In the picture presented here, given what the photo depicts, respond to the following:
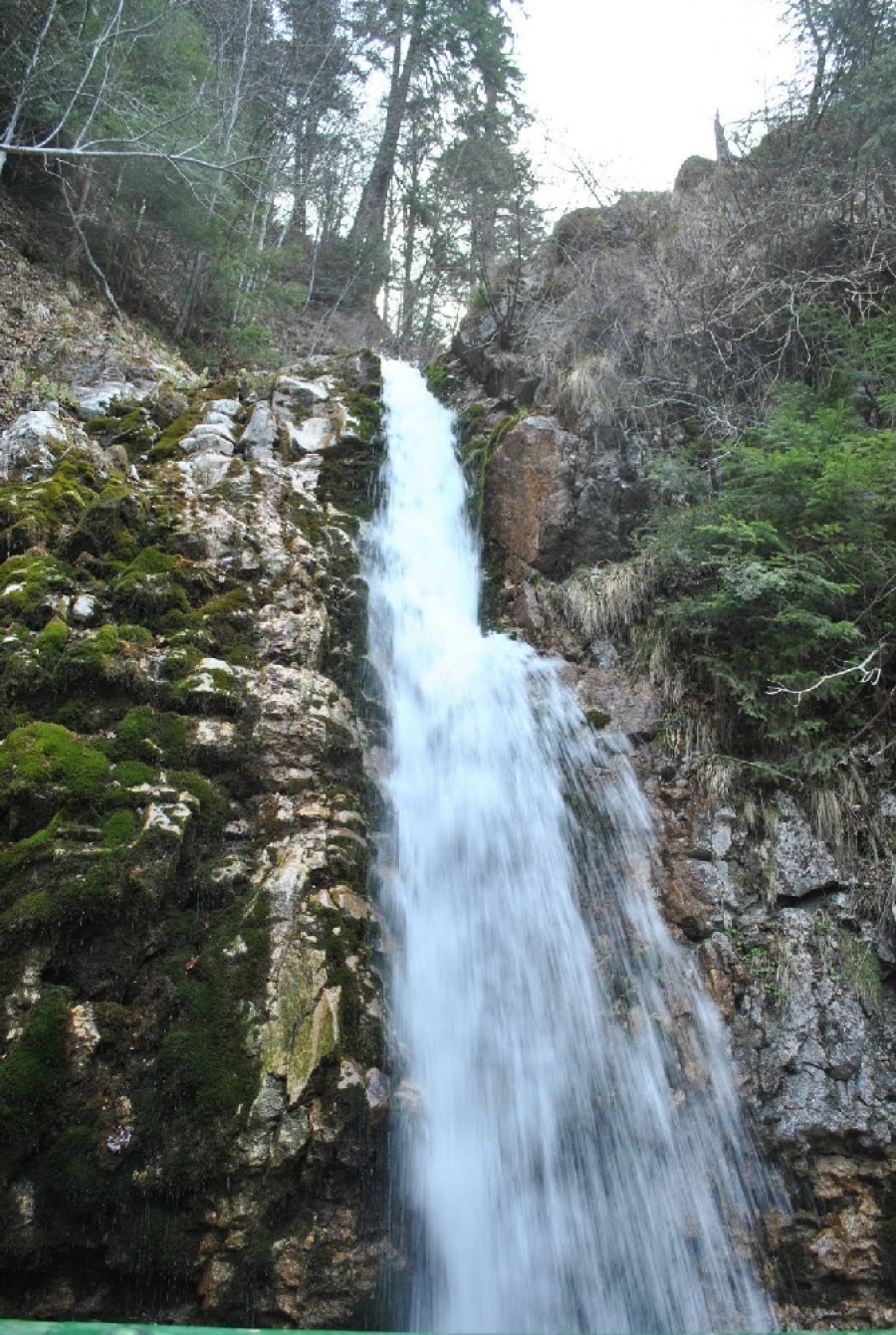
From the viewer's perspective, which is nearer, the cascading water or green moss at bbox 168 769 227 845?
the cascading water

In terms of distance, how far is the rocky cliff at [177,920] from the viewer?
3.09m

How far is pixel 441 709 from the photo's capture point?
6.23 meters

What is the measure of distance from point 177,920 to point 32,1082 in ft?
2.96

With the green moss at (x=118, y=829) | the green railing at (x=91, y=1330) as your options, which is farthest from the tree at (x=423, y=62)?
the green railing at (x=91, y=1330)

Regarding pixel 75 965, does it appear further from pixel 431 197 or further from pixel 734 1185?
pixel 431 197

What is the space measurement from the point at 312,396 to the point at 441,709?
4.82 meters

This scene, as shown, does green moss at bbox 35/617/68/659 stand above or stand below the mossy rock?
below

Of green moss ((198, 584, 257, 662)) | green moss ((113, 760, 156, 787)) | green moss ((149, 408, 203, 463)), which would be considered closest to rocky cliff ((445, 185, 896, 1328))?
green moss ((198, 584, 257, 662))

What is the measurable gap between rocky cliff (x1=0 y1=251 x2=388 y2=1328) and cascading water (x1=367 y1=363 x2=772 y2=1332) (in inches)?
20.2

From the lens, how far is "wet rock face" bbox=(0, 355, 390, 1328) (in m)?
3.09

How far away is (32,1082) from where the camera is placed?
3.10 m

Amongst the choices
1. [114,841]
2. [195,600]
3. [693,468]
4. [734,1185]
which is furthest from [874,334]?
[114,841]

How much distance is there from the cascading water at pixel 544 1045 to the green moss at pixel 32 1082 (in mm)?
1710

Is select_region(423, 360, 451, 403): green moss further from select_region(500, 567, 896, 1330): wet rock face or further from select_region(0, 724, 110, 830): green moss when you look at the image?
select_region(0, 724, 110, 830): green moss
